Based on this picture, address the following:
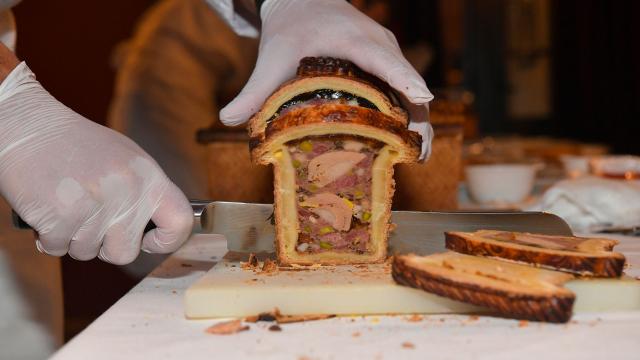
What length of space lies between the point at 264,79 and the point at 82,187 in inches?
22.7

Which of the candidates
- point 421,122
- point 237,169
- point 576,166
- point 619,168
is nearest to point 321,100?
point 421,122

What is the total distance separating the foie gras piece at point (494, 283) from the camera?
53.9 inches

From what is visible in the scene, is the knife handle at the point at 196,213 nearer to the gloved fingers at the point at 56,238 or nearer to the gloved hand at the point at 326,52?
the gloved fingers at the point at 56,238

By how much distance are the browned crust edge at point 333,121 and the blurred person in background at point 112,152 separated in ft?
0.42

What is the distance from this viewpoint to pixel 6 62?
1.88 meters

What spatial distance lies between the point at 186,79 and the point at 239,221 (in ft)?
14.1

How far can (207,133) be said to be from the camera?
2711 mm

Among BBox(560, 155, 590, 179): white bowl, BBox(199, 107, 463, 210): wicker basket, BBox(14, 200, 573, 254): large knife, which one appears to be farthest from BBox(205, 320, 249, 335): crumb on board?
BBox(560, 155, 590, 179): white bowl

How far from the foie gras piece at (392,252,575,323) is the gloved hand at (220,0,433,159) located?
1.66 feet

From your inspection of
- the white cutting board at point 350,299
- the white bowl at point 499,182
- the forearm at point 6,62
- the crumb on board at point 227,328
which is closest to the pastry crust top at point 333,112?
the white cutting board at point 350,299

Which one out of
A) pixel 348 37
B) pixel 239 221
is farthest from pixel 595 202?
pixel 239 221

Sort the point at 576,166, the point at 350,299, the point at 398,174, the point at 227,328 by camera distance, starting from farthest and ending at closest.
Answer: the point at 576,166 < the point at 398,174 < the point at 350,299 < the point at 227,328

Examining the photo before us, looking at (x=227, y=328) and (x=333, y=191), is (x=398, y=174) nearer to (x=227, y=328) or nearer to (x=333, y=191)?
(x=333, y=191)

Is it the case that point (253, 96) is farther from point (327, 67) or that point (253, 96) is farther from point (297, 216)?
point (297, 216)
